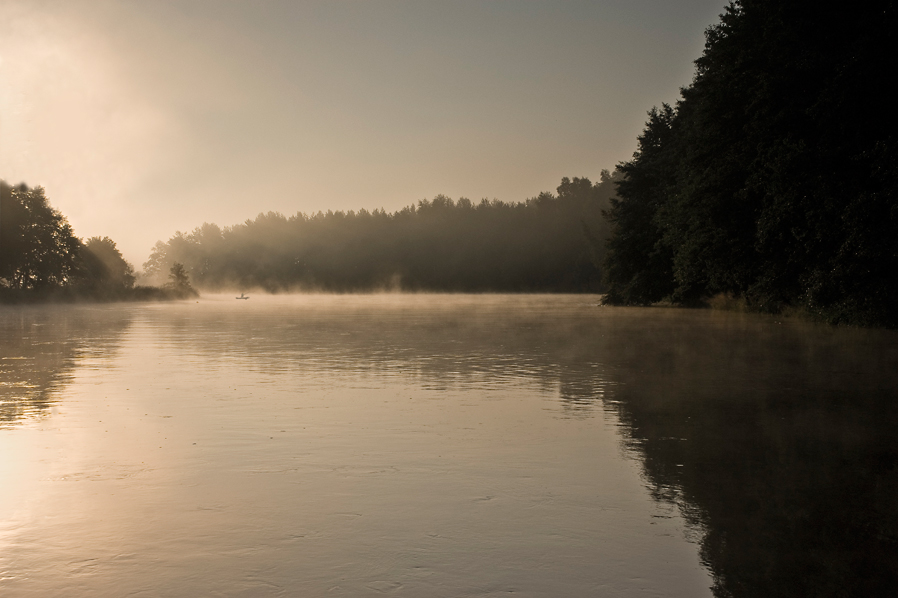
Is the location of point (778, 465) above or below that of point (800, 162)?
below

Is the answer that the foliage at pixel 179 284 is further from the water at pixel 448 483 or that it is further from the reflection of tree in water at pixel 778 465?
the reflection of tree in water at pixel 778 465

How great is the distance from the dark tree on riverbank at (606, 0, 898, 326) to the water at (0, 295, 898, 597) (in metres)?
13.9

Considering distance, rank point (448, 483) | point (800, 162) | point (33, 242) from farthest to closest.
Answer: point (33, 242), point (800, 162), point (448, 483)

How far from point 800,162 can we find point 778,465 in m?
24.9

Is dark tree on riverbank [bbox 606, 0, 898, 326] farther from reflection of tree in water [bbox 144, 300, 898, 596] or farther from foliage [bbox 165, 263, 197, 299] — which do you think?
foliage [bbox 165, 263, 197, 299]

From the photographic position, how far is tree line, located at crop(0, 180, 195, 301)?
85.1 m

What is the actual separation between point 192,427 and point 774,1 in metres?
31.6

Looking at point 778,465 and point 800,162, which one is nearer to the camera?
point 778,465

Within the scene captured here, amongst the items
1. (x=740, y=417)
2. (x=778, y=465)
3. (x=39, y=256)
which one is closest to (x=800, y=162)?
(x=740, y=417)

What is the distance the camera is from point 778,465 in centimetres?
815

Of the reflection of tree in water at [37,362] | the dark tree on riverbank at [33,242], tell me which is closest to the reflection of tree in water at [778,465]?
the reflection of tree in water at [37,362]

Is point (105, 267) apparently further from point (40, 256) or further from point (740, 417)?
point (740, 417)

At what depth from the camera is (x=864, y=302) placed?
2952 centimetres

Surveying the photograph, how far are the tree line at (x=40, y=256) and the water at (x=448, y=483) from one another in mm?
79135
